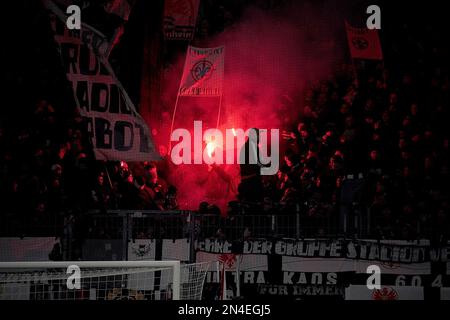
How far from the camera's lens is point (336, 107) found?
1098 cm

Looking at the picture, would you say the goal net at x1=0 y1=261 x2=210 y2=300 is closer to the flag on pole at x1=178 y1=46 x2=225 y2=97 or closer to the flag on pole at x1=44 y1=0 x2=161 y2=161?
the flag on pole at x1=44 y1=0 x2=161 y2=161

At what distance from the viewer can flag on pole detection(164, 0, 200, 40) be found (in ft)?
40.3

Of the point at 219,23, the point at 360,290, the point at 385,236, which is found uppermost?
the point at 219,23

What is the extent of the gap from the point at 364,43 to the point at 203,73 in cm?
262

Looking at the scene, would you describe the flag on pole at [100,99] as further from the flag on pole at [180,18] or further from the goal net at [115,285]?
→ the goal net at [115,285]

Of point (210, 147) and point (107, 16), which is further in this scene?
point (210, 147)

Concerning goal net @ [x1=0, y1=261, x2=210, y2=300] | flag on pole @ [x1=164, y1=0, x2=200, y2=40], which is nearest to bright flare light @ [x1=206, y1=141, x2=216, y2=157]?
flag on pole @ [x1=164, y1=0, x2=200, y2=40]

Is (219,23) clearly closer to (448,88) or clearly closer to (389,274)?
(448,88)

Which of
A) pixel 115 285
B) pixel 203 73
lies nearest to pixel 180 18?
pixel 203 73

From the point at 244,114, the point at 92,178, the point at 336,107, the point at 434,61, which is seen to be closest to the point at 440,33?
the point at 434,61

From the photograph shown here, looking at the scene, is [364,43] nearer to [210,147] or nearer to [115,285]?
[210,147]

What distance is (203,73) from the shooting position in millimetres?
11930

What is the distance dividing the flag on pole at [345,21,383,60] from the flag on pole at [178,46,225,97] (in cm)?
210
